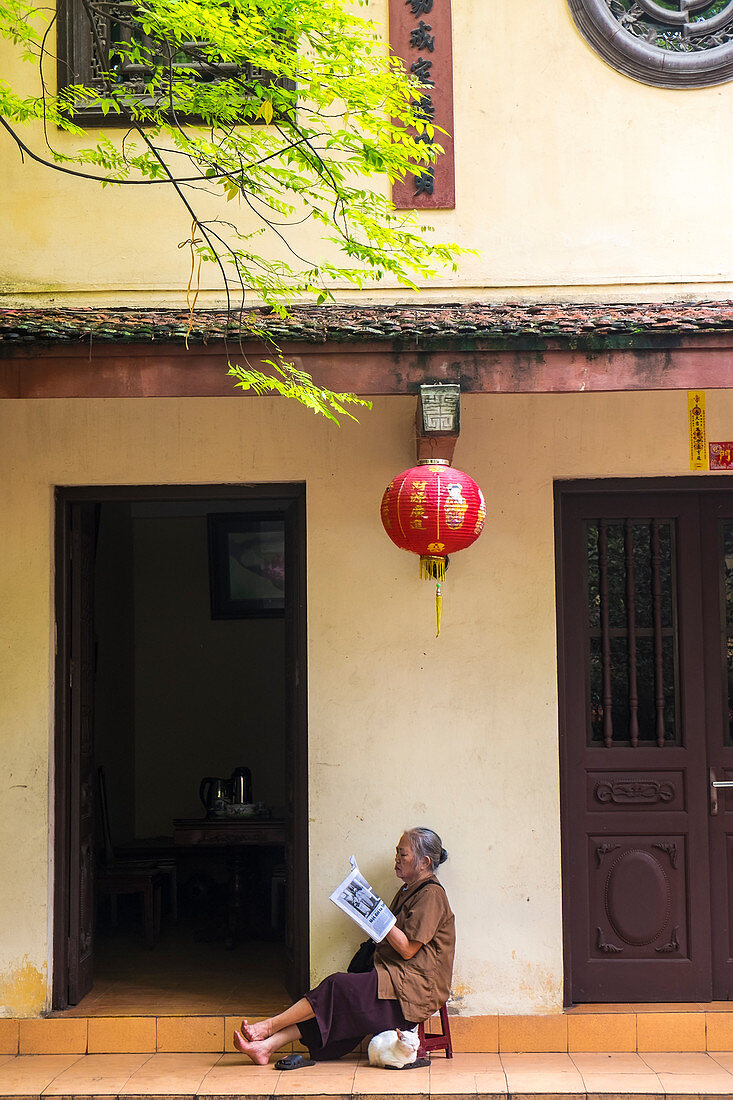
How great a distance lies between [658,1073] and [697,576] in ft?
9.10

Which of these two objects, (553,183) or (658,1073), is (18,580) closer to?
(553,183)

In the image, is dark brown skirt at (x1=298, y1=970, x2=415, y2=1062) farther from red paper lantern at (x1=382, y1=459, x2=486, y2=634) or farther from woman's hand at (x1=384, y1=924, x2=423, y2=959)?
red paper lantern at (x1=382, y1=459, x2=486, y2=634)

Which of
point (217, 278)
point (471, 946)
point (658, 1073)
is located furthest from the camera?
point (217, 278)

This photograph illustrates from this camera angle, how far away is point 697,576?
7000 mm

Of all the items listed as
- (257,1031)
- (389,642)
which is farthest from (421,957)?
(389,642)

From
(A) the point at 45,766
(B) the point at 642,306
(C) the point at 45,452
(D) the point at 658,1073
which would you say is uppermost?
(B) the point at 642,306

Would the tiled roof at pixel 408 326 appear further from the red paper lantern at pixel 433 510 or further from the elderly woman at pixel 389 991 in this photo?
the elderly woman at pixel 389 991

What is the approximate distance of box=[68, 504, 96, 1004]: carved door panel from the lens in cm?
698

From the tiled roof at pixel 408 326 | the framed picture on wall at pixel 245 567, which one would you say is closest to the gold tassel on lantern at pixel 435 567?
the tiled roof at pixel 408 326

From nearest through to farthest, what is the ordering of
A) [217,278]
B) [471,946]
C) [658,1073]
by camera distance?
1. [658,1073]
2. [471,946]
3. [217,278]

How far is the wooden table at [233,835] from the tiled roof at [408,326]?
4.14 metres

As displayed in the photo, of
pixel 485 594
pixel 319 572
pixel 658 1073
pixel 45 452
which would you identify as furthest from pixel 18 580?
pixel 658 1073

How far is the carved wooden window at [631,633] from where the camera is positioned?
22.9ft

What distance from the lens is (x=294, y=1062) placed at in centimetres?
614
